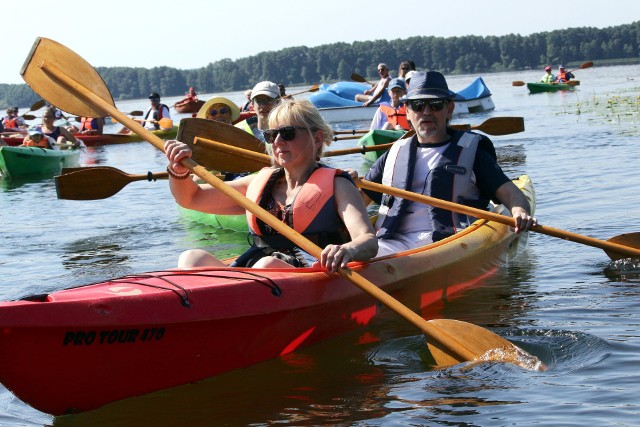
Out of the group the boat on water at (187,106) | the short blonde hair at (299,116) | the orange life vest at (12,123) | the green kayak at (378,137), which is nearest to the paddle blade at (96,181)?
the short blonde hair at (299,116)

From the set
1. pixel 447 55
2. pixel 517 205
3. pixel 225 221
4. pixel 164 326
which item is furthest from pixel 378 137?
pixel 447 55

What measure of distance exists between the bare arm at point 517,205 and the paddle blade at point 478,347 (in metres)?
1.00

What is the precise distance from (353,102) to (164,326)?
67.5 ft

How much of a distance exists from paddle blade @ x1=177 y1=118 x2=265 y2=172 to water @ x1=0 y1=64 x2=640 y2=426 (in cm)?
141

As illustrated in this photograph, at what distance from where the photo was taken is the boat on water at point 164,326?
12.2 ft

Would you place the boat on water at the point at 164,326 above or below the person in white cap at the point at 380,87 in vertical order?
below

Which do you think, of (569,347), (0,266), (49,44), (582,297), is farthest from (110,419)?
(0,266)

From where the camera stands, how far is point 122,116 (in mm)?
5539

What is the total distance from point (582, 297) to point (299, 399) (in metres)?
2.28

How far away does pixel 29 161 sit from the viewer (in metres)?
16.2

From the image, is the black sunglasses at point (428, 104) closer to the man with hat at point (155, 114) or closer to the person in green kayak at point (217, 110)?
the person in green kayak at point (217, 110)

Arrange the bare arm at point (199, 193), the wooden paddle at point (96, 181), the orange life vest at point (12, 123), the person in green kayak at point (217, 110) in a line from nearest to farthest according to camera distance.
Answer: the bare arm at point (199, 193)
the wooden paddle at point (96, 181)
the person in green kayak at point (217, 110)
the orange life vest at point (12, 123)

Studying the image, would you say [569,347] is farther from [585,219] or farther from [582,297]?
[585,219]

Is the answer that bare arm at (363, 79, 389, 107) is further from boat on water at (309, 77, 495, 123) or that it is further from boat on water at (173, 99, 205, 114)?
boat on water at (173, 99, 205, 114)
